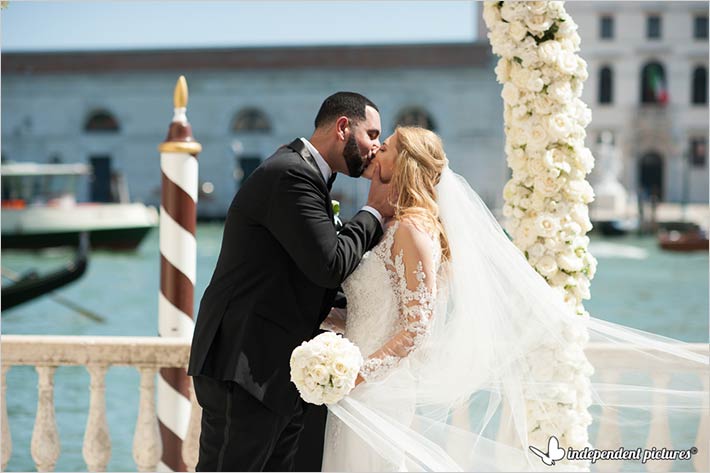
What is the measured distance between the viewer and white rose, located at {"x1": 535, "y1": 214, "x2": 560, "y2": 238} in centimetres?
318

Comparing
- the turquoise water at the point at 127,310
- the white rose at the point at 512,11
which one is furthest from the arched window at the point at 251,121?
the white rose at the point at 512,11

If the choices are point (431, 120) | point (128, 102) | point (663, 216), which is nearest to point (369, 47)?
point (431, 120)

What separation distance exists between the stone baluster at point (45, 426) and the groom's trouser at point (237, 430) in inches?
45.6

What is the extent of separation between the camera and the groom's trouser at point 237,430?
2.76 metres

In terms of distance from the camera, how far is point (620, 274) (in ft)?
78.7

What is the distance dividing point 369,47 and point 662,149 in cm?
1497

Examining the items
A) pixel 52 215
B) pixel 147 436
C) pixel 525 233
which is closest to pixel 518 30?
pixel 525 233

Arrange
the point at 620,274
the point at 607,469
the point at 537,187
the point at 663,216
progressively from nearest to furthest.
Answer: the point at 537,187 < the point at 607,469 < the point at 620,274 < the point at 663,216

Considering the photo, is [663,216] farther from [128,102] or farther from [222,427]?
[222,427]

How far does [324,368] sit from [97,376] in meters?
1.43

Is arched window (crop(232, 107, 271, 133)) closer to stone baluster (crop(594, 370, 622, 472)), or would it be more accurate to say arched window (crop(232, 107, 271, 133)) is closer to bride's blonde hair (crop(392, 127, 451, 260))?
stone baluster (crop(594, 370, 622, 472))

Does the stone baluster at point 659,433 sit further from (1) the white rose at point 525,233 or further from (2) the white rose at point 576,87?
(2) the white rose at point 576,87

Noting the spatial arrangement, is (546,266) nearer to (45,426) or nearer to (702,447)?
(702,447)

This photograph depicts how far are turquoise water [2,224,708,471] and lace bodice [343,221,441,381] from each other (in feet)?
3.43
